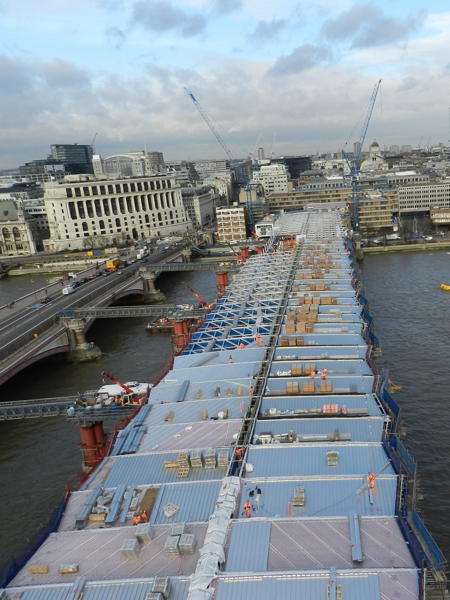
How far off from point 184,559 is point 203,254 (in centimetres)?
9058

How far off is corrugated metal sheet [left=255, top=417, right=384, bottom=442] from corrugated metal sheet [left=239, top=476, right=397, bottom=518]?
3083 mm

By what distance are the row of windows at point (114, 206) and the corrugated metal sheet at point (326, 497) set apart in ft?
374

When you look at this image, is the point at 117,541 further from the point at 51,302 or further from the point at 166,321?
the point at 51,302

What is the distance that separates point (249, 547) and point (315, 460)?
5.03m

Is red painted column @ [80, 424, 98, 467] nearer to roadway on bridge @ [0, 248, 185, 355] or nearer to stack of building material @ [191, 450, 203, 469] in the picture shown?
stack of building material @ [191, 450, 203, 469]

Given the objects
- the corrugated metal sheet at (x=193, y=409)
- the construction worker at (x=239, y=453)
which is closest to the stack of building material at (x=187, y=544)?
the construction worker at (x=239, y=453)

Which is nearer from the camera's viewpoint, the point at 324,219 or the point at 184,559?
the point at 184,559

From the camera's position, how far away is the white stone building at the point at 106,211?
119750mm

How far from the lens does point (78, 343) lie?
167 feet

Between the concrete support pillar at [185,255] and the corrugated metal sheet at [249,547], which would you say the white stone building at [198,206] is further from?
the corrugated metal sheet at [249,547]

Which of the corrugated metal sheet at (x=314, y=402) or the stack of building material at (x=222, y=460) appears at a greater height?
the stack of building material at (x=222, y=460)

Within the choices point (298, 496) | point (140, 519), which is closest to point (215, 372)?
point (298, 496)

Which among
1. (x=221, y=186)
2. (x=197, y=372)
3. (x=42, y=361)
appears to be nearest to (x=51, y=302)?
(x=42, y=361)

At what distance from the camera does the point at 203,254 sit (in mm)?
103250
